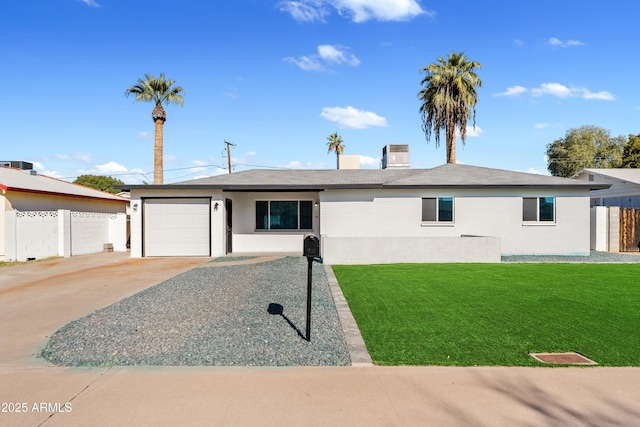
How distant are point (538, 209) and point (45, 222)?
20.7 metres

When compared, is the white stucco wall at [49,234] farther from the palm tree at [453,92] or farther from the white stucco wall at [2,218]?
the palm tree at [453,92]

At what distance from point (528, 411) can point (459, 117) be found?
24942 mm

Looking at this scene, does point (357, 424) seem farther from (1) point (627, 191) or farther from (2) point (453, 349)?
(1) point (627, 191)

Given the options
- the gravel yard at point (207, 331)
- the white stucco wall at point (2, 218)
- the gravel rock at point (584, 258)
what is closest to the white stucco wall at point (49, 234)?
the white stucco wall at point (2, 218)

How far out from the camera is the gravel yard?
4.82 meters

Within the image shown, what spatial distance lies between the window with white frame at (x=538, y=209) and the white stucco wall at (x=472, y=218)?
18 centimetres

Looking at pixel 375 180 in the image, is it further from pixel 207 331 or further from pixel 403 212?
pixel 207 331

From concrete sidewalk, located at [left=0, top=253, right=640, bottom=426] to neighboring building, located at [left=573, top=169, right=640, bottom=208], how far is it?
23.8m

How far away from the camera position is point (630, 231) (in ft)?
56.8

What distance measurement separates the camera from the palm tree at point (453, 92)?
83.8 feet

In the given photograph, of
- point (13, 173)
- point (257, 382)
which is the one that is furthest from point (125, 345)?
point (13, 173)

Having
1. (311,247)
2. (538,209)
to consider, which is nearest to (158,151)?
(538,209)

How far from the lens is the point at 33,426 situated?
132 inches

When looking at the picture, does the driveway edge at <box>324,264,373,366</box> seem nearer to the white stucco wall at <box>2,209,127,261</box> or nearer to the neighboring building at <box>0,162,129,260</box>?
the white stucco wall at <box>2,209,127,261</box>
